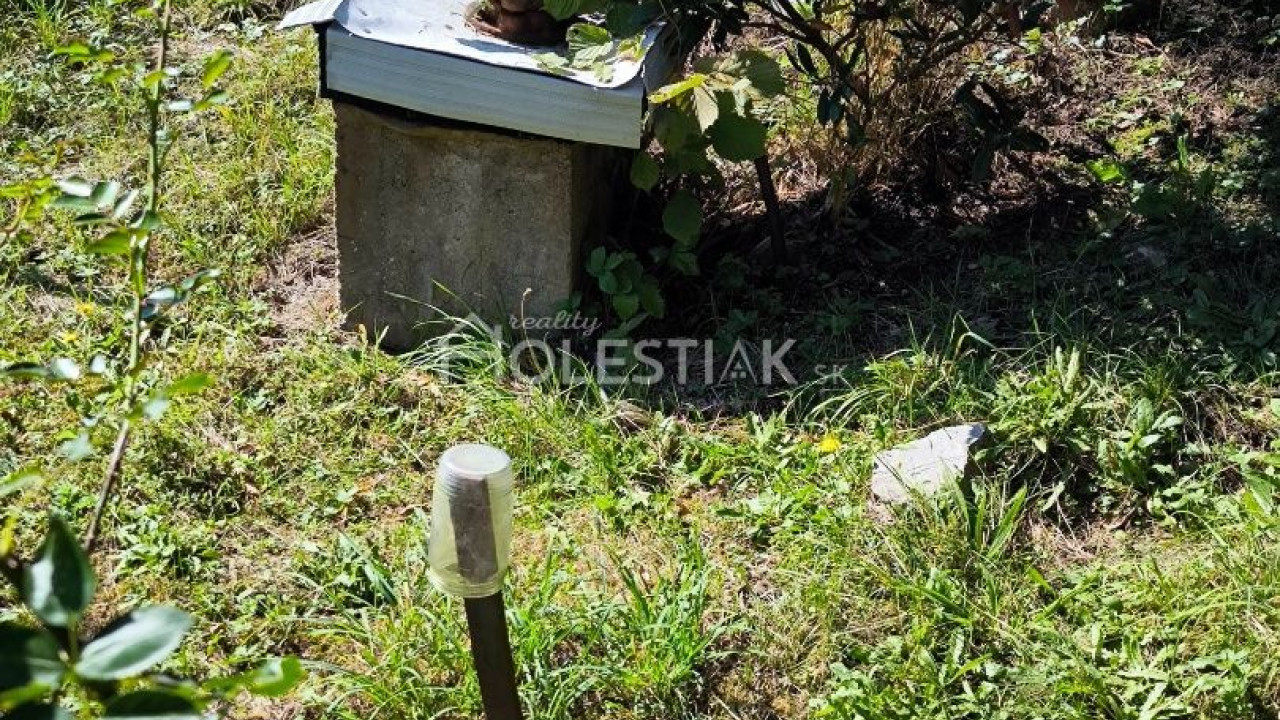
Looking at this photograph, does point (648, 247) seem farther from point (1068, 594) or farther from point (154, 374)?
point (1068, 594)

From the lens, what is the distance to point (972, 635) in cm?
300

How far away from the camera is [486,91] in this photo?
3.64 m

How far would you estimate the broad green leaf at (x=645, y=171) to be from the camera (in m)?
3.80

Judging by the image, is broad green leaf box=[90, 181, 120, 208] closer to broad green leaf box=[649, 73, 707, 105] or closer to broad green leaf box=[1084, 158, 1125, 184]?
broad green leaf box=[649, 73, 707, 105]

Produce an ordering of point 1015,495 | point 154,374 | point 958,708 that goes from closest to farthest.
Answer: point 958,708
point 1015,495
point 154,374

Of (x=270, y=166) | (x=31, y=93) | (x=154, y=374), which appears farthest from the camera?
(x=31, y=93)

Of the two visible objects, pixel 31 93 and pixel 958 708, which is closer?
pixel 958 708

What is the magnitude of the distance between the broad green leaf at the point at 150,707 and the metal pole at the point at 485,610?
1.10 m

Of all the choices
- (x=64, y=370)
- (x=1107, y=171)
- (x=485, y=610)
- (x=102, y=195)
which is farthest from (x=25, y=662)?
(x=1107, y=171)

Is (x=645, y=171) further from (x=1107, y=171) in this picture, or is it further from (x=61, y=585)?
(x=61, y=585)

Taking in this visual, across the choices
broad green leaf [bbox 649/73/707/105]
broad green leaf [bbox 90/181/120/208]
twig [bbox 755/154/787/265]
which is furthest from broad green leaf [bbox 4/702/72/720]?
twig [bbox 755/154/787/265]

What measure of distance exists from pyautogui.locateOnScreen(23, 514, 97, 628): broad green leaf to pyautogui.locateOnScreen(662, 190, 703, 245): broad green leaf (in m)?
2.88

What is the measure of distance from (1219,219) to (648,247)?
1.53 metres

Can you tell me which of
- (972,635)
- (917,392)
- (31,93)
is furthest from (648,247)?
(31,93)
